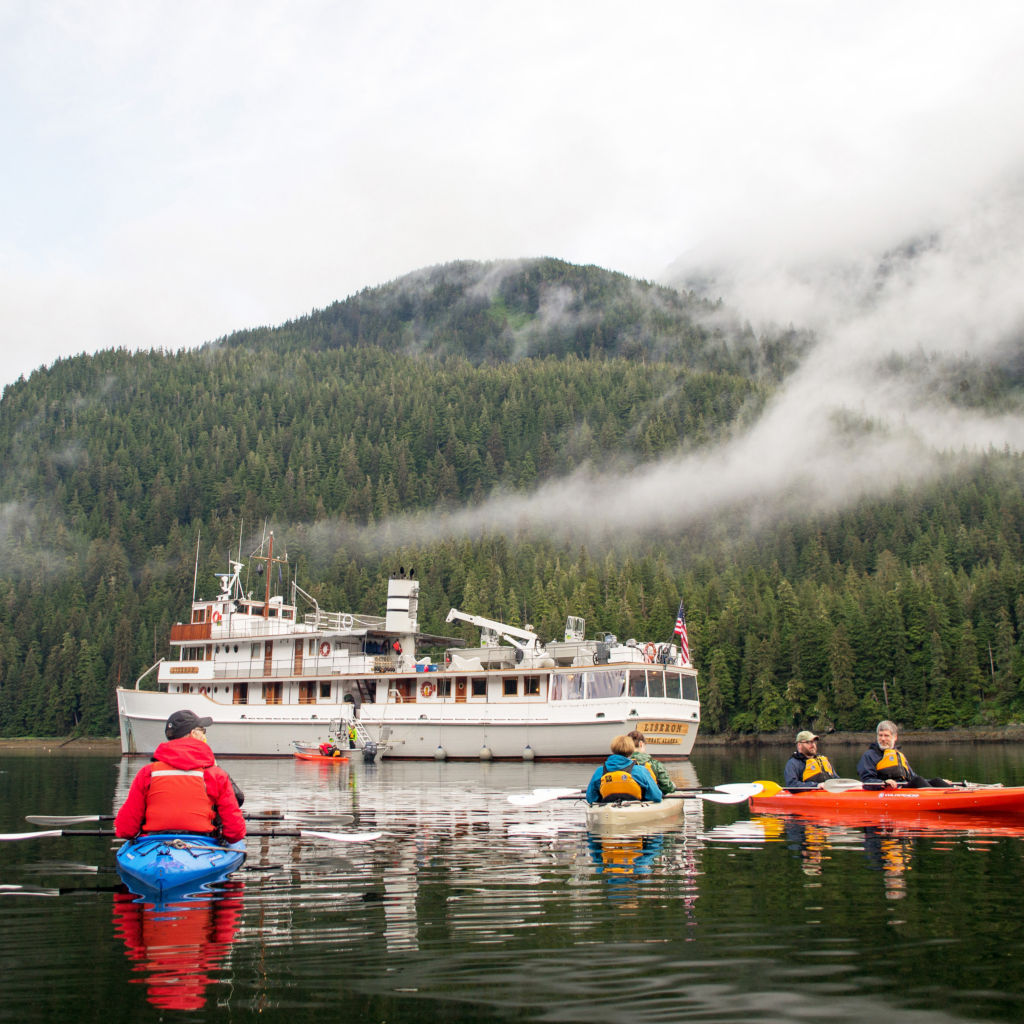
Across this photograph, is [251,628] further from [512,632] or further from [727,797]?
[727,797]

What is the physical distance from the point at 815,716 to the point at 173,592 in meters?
102

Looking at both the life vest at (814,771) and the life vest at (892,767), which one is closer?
the life vest at (892,767)

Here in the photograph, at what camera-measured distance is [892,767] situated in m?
21.4

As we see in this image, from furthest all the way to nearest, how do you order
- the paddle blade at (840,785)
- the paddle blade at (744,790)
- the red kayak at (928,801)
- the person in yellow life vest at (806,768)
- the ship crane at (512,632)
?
the ship crane at (512,632), the paddle blade at (744,790), the person in yellow life vest at (806,768), the paddle blade at (840,785), the red kayak at (928,801)

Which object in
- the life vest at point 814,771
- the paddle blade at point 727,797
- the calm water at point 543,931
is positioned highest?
the life vest at point 814,771

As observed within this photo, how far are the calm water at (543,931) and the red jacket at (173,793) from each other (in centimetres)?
97

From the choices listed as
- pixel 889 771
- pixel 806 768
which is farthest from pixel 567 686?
pixel 889 771

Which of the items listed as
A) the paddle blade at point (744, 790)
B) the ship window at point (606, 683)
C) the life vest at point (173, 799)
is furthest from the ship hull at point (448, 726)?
the life vest at point (173, 799)

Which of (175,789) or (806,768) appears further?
(806,768)

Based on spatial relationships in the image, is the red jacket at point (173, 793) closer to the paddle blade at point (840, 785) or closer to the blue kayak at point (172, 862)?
the blue kayak at point (172, 862)

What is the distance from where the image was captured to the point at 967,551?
160875 mm

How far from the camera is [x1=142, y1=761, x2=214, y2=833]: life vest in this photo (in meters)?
12.7

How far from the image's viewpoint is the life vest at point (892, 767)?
21.4 m

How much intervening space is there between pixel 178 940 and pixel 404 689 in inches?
1903
